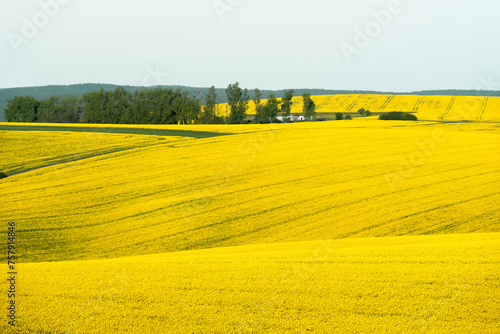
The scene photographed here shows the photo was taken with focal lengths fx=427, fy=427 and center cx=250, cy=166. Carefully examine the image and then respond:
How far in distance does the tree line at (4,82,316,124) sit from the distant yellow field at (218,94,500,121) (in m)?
25.7

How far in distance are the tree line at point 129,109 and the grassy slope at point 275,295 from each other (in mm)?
87397

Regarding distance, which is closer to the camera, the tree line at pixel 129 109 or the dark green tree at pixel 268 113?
the tree line at pixel 129 109

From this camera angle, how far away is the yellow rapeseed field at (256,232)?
670cm

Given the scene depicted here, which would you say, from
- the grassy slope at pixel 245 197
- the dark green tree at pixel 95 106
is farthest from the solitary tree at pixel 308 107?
the grassy slope at pixel 245 197

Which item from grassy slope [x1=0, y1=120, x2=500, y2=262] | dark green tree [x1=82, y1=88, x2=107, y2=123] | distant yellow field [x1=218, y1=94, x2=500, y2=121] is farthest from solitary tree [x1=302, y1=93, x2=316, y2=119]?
grassy slope [x1=0, y1=120, x2=500, y2=262]

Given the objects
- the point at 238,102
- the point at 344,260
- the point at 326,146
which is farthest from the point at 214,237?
the point at 238,102

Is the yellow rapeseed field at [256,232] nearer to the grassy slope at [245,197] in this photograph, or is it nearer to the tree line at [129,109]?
the grassy slope at [245,197]

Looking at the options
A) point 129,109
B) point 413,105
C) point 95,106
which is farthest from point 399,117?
point 95,106

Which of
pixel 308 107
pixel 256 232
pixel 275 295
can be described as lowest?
pixel 256 232

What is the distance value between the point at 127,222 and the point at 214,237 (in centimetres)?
440

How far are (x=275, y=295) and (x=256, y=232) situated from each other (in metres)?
10.4

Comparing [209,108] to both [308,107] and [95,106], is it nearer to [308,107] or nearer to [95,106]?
[308,107]

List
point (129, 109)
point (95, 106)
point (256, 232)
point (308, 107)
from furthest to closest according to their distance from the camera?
point (308, 107) < point (129, 109) < point (95, 106) < point (256, 232)

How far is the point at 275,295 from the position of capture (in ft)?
23.7
